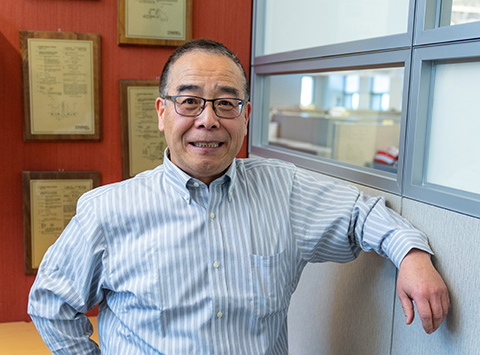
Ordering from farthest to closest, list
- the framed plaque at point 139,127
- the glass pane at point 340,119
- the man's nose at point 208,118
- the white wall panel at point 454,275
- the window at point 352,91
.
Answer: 1. the window at point 352,91
2. the glass pane at point 340,119
3. the framed plaque at point 139,127
4. the man's nose at point 208,118
5. the white wall panel at point 454,275

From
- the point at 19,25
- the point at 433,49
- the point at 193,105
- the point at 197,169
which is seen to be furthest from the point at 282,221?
the point at 19,25

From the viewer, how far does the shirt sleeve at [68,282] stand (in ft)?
3.87

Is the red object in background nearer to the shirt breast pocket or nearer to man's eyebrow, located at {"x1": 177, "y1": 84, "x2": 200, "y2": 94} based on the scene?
the shirt breast pocket

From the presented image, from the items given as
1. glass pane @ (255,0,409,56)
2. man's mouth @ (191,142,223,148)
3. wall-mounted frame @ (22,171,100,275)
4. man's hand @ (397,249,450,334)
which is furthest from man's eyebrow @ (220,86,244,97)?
wall-mounted frame @ (22,171,100,275)

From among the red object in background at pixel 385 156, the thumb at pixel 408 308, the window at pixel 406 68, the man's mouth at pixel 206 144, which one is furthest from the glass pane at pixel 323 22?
the red object in background at pixel 385 156

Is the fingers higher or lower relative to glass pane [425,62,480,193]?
lower

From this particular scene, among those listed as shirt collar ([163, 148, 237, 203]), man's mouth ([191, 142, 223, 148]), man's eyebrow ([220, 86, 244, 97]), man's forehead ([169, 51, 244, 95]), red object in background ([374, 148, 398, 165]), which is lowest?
red object in background ([374, 148, 398, 165])

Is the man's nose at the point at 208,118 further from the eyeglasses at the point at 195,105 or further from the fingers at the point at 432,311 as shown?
the fingers at the point at 432,311

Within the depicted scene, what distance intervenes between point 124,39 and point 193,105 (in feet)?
2.30

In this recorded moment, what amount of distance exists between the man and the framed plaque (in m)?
0.55

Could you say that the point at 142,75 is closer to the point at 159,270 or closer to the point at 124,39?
the point at 124,39

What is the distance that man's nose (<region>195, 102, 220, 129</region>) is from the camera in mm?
1167

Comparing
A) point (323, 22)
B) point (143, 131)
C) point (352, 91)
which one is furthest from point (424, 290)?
point (352, 91)

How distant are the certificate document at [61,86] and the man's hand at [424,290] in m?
1.19
